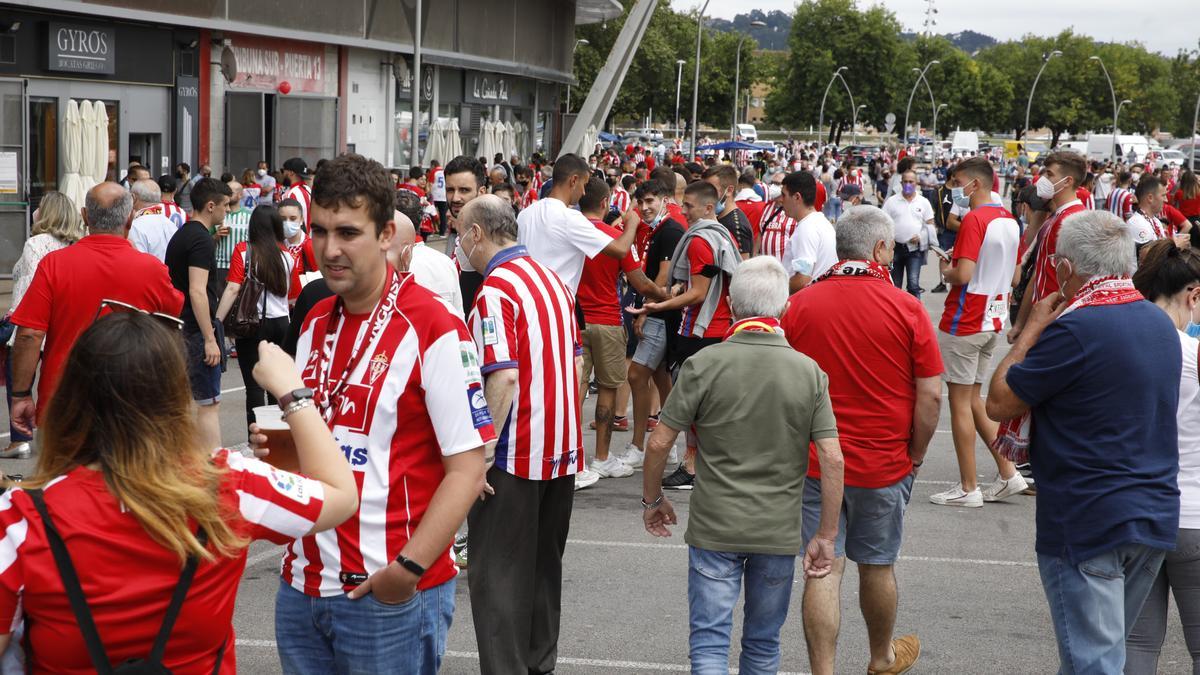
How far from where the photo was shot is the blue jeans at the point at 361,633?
3301mm

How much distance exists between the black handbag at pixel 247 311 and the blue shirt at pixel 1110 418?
5.63m

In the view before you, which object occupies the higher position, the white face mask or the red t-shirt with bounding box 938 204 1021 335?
the white face mask

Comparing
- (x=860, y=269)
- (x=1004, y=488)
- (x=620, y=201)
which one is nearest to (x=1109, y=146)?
(x=620, y=201)

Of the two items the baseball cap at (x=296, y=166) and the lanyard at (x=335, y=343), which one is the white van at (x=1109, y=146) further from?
the lanyard at (x=335, y=343)

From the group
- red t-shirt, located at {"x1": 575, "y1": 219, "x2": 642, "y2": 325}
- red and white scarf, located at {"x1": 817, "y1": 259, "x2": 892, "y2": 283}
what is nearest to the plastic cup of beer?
red and white scarf, located at {"x1": 817, "y1": 259, "x2": 892, "y2": 283}

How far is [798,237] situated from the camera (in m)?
10.5

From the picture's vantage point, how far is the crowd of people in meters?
2.42

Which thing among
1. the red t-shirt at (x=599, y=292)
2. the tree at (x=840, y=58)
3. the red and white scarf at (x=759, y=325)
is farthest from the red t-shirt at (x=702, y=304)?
the tree at (x=840, y=58)

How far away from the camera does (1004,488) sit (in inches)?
351

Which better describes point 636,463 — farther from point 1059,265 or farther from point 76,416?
point 76,416

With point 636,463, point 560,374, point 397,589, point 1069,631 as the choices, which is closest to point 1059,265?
point 1069,631

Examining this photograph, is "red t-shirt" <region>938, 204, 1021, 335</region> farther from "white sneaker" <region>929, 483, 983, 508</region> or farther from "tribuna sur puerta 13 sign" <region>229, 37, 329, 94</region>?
"tribuna sur puerta 13 sign" <region>229, 37, 329, 94</region>

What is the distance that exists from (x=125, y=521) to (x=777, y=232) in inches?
407

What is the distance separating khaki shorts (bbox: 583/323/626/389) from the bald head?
3523 millimetres
